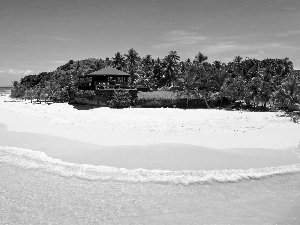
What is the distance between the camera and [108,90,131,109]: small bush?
37906 millimetres

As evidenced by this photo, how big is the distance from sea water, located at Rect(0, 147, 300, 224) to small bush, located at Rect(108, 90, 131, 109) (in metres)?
22.5

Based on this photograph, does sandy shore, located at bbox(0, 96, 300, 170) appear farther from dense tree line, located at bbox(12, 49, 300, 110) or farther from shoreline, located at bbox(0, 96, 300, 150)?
dense tree line, located at bbox(12, 49, 300, 110)

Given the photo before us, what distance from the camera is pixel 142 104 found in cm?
3978

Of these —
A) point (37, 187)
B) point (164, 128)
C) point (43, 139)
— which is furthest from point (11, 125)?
point (37, 187)

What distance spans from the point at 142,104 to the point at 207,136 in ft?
64.9

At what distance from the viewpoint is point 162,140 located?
1998 cm

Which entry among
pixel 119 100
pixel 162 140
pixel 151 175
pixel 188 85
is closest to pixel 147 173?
pixel 151 175

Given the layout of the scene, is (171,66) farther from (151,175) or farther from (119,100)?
(151,175)

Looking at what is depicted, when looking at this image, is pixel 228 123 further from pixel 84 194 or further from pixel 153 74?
pixel 153 74

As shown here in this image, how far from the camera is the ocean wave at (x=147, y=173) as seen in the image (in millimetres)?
13242

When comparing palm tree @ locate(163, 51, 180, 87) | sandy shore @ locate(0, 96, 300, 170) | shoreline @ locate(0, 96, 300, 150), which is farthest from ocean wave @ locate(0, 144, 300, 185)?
palm tree @ locate(163, 51, 180, 87)

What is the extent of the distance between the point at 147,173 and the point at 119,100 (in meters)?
24.9

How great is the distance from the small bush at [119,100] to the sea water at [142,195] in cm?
2249

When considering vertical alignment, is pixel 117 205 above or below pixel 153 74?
below
